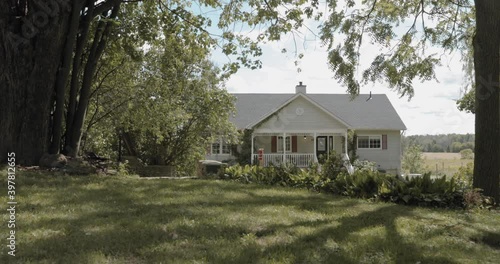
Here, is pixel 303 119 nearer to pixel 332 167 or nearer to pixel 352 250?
pixel 332 167

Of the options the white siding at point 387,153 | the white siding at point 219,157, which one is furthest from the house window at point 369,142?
the white siding at point 219,157

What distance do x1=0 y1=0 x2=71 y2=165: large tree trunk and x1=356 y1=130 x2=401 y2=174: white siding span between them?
919 inches

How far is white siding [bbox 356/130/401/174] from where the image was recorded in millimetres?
29500

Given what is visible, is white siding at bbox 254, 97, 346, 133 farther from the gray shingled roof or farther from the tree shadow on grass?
the tree shadow on grass

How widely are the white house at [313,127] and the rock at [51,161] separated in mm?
17110

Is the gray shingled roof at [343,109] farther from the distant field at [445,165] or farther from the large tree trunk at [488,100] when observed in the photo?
the large tree trunk at [488,100]

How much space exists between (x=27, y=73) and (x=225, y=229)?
616 cm

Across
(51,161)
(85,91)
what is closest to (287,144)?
(85,91)

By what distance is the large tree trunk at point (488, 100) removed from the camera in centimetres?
889

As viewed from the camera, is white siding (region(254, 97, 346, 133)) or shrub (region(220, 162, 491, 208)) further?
white siding (region(254, 97, 346, 133))

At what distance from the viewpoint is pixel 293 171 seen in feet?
38.0

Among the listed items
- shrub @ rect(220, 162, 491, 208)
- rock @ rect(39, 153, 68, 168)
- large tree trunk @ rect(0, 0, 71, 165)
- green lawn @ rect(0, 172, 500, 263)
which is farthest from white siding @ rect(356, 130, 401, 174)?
large tree trunk @ rect(0, 0, 71, 165)

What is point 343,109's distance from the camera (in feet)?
102

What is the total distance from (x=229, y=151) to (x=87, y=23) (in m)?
19.3
